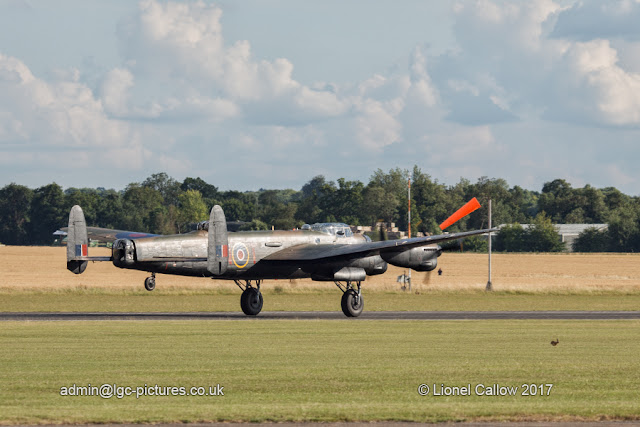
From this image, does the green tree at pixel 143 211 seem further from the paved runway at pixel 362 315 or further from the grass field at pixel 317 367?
the grass field at pixel 317 367

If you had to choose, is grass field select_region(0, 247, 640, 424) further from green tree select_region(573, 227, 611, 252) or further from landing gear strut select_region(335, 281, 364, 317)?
green tree select_region(573, 227, 611, 252)

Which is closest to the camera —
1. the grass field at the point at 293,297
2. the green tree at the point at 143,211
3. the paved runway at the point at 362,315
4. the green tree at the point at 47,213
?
the paved runway at the point at 362,315

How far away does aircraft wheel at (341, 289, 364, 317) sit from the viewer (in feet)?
138

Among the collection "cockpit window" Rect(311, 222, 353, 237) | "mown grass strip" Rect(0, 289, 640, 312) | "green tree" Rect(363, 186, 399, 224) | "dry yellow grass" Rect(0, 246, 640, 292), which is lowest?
"mown grass strip" Rect(0, 289, 640, 312)

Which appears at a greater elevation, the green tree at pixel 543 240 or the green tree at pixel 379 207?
the green tree at pixel 379 207

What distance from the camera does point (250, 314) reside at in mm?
43219

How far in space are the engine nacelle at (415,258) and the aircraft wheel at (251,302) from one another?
20.4 feet

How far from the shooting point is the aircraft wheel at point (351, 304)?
42125 mm

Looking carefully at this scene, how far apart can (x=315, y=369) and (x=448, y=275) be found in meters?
87.4

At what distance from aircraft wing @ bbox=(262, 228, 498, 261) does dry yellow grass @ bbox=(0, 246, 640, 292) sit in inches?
694

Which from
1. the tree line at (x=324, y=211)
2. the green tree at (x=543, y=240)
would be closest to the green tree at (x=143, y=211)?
the tree line at (x=324, y=211)

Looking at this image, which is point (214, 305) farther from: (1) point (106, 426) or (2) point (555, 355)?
(1) point (106, 426)

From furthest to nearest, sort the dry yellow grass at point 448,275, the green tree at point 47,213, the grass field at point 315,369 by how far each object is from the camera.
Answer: the green tree at point 47,213 < the dry yellow grass at point 448,275 < the grass field at point 315,369

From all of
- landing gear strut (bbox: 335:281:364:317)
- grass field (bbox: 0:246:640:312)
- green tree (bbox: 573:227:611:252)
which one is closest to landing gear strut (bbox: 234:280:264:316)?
landing gear strut (bbox: 335:281:364:317)
